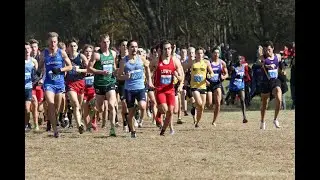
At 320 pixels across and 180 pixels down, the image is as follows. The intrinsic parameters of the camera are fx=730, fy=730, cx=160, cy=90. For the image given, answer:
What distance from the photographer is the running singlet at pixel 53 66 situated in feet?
46.2

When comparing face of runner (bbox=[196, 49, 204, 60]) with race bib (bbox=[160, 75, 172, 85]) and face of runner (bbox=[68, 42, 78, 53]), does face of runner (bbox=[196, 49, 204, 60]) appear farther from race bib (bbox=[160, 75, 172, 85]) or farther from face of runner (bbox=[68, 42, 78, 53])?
face of runner (bbox=[68, 42, 78, 53])

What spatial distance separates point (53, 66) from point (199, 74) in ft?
13.1

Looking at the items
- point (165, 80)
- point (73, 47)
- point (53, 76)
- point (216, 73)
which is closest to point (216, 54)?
point (216, 73)

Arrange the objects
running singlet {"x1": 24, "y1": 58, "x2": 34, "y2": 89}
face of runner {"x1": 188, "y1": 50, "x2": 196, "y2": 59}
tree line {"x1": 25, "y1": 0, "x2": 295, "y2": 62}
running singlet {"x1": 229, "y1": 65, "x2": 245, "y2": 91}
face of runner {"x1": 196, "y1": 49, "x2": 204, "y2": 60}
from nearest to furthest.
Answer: running singlet {"x1": 24, "y1": 58, "x2": 34, "y2": 89}, face of runner {"x1": 196, "y1": 49, "x2": 204, "y2": 60}, face of runner {"x1": 188, "y1": 50, "x2": 196, "y2": 59}, running singlet {"x1": 229, "y1": 65, "x2": 245, "y2": 91}, tree line {"x1": 25, "y1": 0, "x2": 295, "y2": 62}

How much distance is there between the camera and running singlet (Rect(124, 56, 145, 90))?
46.1 ft

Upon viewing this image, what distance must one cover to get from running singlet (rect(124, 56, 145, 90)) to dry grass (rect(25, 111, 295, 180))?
39.8 inches

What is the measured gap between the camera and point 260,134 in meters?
14.9

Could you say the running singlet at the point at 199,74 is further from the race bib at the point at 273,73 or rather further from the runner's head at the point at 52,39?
the runner's head at the point at 52,39

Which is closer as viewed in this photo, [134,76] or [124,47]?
[134,76]

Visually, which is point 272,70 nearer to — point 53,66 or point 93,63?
point 93,63

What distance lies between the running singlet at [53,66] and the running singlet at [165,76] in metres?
1.92

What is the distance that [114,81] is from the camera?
582 inches

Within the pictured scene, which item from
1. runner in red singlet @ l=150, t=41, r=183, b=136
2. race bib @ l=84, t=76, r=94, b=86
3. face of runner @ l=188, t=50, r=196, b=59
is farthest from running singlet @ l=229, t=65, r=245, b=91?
runner in red singlet @ l=150, t=41, r=183, b=136
